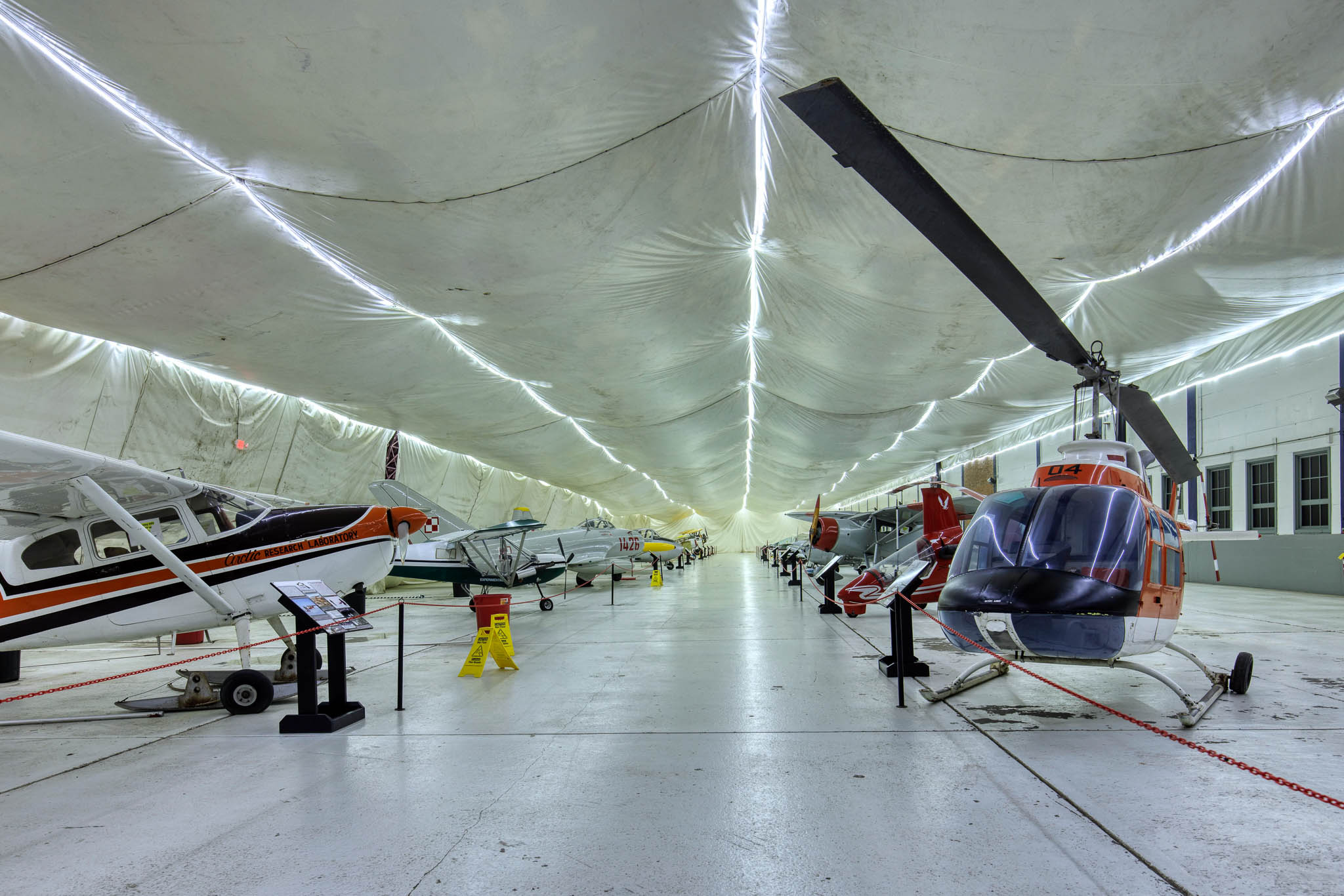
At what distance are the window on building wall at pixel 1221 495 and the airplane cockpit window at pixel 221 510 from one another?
2221cm

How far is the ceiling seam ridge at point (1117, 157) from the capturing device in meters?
6.36

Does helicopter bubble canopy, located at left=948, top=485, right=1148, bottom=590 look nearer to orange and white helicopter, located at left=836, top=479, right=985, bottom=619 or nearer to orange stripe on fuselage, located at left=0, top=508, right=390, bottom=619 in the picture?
orange and white helicopter, located at left=836, top=479, right=985, bottom=619

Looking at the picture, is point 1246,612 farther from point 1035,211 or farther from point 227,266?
point 227,266

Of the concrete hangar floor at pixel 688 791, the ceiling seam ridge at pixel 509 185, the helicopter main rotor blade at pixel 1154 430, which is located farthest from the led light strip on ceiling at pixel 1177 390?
the ceiling seam ridge at pixel 509 185

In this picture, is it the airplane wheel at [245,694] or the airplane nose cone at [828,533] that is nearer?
the airplane wheel at [245,694]

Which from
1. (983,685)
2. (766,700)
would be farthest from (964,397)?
(766,700)

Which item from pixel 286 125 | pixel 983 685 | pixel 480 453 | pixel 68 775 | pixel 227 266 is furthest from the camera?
pixel 480 453

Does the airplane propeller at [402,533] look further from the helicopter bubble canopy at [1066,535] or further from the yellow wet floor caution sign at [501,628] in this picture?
the helicopter bubble canopy at [1066,535]

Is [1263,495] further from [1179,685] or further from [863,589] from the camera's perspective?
[1179,685]

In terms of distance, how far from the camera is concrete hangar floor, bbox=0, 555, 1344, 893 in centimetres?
286

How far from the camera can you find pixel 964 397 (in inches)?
671

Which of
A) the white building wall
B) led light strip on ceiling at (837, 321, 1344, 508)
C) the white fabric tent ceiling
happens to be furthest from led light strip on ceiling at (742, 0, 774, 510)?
the white building wall

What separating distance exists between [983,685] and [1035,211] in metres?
5.01

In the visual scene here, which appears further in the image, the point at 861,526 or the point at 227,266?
the point at 861,526
